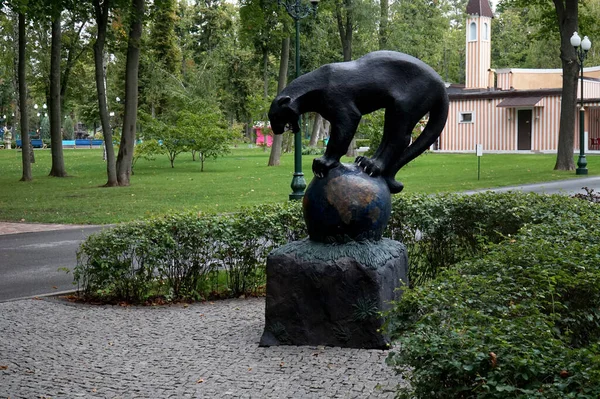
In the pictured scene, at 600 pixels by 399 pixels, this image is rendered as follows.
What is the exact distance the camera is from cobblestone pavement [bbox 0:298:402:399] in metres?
6.01

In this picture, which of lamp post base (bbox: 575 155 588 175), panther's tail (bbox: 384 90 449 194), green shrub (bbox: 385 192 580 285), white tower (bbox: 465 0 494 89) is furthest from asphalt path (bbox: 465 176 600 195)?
white tower (bbox: 465 0 494 89)

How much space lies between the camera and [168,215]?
9992 mm

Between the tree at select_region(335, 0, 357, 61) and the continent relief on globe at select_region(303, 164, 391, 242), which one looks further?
the tree at select_region(335, 0, 357, 61)

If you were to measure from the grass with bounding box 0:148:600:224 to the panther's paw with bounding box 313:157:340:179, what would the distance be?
6118 mm

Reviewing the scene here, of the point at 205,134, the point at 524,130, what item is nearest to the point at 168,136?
the point at 205,134

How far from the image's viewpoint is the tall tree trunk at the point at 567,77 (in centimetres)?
3016

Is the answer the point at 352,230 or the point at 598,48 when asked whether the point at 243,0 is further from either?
the point at 598,48

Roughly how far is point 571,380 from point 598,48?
7065 cm

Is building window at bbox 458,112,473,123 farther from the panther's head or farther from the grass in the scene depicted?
the panther's head

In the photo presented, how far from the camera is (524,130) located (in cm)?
5066

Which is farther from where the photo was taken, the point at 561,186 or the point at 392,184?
the point at 561,186

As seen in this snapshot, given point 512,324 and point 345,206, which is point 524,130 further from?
point 512,324

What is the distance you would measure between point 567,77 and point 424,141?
2483 centimetres

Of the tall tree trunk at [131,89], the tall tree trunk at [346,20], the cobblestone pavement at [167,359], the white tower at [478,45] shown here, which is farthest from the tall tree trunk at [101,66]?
the white tower at [478,45]
